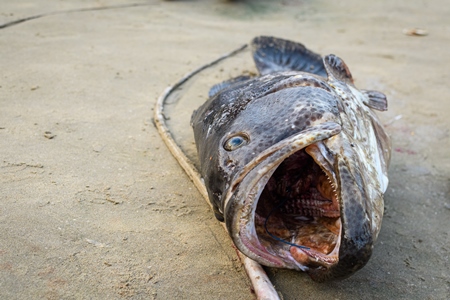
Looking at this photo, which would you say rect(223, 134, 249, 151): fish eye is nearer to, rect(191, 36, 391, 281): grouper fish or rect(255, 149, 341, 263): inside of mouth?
rect(191, 36, 391, 281): grouper fish

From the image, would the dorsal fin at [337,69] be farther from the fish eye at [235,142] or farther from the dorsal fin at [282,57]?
the fish eye at [235,142]

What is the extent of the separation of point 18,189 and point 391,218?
82.0 inches

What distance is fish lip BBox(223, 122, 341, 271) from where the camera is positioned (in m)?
1.96

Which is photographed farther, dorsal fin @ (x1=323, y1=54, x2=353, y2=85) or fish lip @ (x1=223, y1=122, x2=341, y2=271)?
dorsal fin @ (x1=323, y1=54, x2=353, y2=85)

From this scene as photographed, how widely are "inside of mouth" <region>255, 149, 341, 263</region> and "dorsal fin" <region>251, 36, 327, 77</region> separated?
81.2 inches

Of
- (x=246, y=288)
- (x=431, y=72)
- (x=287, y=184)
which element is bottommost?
(x=431, y=72)

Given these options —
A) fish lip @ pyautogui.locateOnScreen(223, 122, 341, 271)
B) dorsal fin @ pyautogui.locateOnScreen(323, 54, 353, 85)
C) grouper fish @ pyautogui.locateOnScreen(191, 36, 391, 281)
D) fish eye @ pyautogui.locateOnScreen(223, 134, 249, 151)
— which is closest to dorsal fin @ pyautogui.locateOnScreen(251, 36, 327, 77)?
dorsal fin @ pyautogui.locateOnScreen(323, 54, 353, 85)

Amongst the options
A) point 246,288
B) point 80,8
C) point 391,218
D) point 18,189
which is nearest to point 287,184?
point 246,288

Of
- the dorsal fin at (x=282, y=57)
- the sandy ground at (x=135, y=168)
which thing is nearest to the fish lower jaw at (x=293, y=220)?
the sandy ground at (x=135, y=168)

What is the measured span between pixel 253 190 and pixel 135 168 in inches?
50.7

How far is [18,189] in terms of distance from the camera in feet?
8.57

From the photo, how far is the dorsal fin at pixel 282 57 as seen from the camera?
450cm

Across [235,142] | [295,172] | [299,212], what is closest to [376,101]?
[295,172]

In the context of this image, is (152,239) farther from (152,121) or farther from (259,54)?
(259,54)
